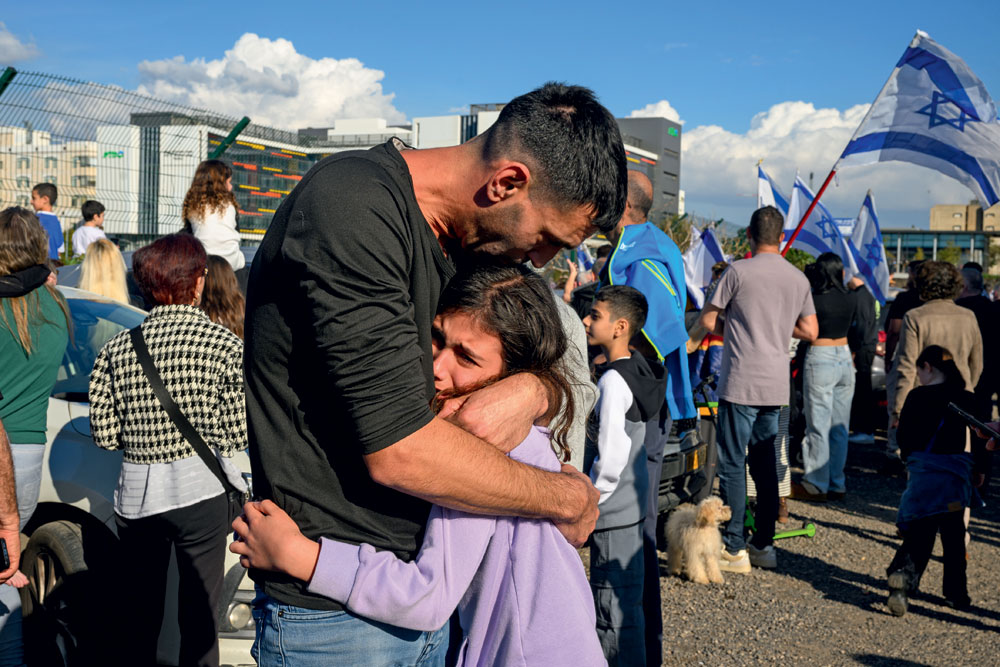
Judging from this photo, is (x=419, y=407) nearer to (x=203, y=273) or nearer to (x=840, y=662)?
(x=203, y=273)

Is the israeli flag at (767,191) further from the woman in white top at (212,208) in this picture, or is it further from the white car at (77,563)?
A: the white car at (77,563)

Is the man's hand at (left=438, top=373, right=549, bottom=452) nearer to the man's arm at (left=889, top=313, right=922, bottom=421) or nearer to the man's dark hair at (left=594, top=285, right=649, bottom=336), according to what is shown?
the man's dark hair at (left=594, top=285, right=649, bottom=336)

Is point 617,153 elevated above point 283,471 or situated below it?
above

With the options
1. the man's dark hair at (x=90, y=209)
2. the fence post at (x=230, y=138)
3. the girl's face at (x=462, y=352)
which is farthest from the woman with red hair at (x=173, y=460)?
the fence post at (x=230, y=138)

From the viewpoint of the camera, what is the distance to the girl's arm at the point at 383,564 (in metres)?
1.73

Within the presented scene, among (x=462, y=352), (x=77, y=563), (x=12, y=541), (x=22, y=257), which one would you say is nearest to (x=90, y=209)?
(x=22, y=257)

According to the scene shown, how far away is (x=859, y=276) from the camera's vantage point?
10055 millimetres

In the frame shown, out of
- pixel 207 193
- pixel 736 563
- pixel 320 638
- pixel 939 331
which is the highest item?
pixel 207 193

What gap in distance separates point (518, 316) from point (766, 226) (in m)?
4.81

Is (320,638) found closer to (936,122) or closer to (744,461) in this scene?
(744,461)

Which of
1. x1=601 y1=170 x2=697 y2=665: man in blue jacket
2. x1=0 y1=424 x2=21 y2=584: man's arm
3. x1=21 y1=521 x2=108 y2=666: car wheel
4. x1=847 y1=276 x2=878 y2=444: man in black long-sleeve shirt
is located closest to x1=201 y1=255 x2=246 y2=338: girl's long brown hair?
x1=21 y1=521 x2=108 y2=666: car wheel

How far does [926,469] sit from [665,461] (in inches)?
66.2

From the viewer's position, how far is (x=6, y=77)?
701cm

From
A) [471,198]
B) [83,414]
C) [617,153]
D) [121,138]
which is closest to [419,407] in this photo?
[471,198]
